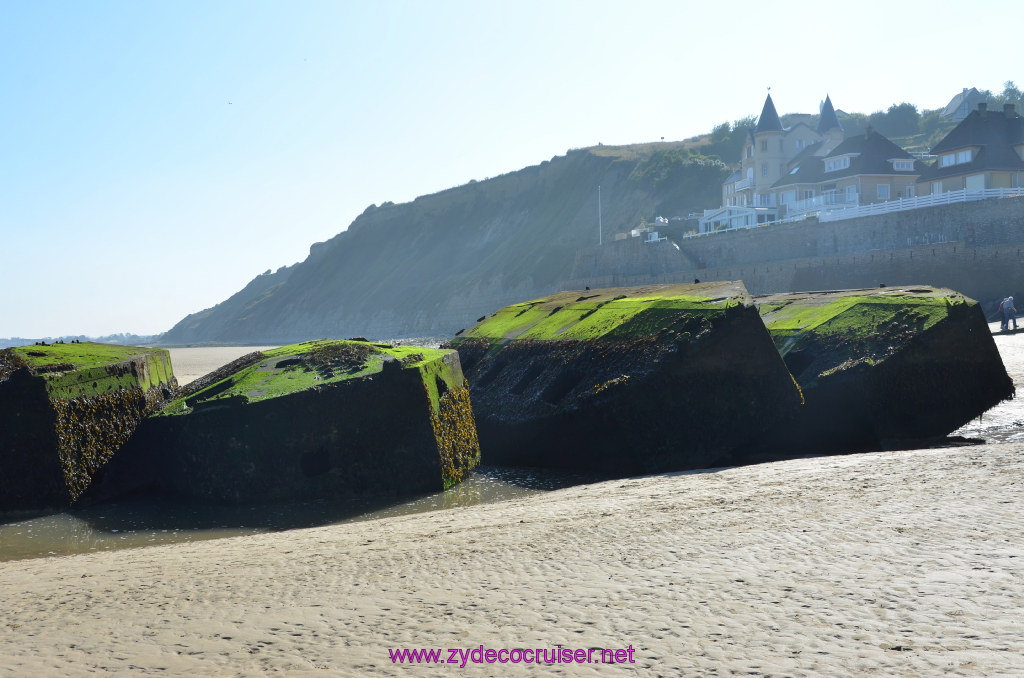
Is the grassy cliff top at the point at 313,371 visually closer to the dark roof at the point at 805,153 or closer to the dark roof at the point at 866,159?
the dark roof at the point at 866,159

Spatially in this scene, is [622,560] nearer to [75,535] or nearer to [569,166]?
[75,535]

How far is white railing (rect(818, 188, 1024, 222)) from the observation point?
38.2 m

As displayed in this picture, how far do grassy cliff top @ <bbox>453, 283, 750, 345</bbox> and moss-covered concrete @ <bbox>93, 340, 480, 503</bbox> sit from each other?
3.05 metres

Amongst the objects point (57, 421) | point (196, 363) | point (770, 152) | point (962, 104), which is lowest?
point (57, 421)

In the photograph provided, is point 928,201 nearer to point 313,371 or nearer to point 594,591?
point 313,371

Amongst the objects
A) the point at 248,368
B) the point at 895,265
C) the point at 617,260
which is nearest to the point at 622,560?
the point at 248,368

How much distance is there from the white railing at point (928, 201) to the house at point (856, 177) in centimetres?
645

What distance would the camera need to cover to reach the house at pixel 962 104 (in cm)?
9431

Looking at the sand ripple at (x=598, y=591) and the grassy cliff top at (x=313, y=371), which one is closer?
the sand ripple at (x=598, y=591)

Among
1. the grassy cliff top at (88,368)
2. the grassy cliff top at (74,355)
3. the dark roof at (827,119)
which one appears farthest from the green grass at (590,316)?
the dark roof at (827,119)

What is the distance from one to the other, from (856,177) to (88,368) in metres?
50.1

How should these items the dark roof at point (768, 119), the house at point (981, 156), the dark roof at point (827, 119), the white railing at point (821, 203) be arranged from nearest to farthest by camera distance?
the house at point (981, 156) → the white railing at point (821, 203) → the dark roof at point (768, 119) → the dark roof at point (827, 119)

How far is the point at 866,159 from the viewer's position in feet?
169

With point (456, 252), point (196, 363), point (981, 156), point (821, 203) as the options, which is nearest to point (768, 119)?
A: point (821, 203)
